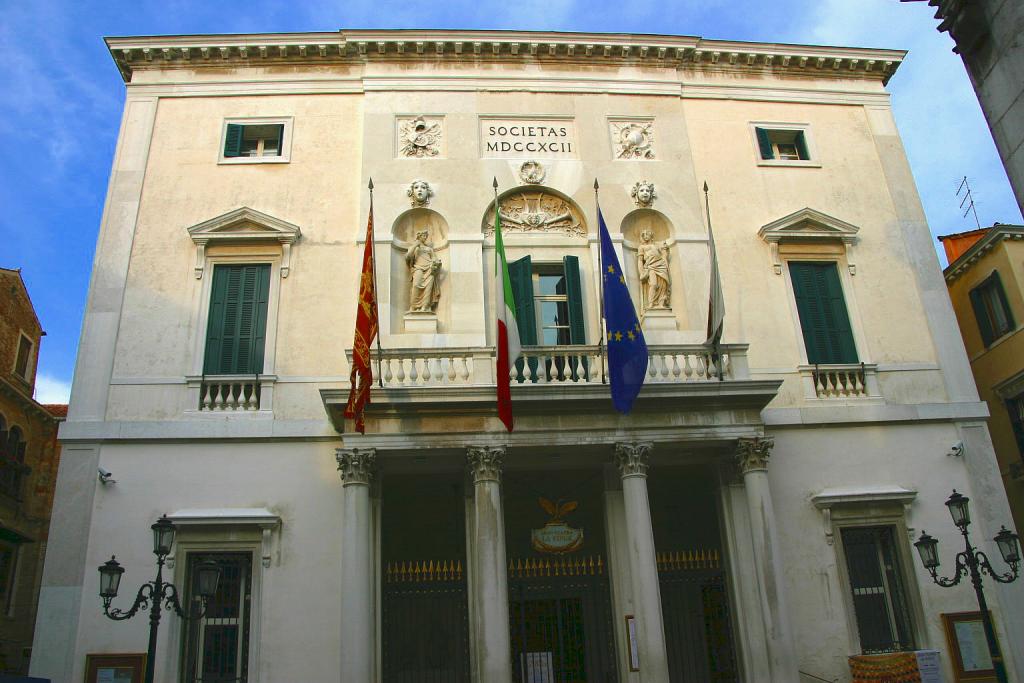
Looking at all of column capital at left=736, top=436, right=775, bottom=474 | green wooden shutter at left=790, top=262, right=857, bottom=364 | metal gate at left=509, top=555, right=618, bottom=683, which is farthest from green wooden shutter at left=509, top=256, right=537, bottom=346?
green wooden shutter at left=790, top=262, right=857, bottom=364

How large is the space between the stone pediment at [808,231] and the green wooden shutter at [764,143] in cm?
169

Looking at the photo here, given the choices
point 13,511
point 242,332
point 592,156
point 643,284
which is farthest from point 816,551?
point 13,511

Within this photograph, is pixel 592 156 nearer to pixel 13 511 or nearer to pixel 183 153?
pixel 183 153

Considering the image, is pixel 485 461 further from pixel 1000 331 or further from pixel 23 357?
pixel 23 357

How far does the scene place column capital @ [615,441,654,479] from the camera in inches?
523

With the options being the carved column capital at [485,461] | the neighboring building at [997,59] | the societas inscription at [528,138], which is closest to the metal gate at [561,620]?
the carved column capital at [485,461]

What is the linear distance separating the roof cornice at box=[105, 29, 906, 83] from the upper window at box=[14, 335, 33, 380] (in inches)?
438

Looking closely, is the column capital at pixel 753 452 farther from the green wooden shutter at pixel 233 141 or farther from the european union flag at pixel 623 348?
the green wooden shutter at pixel 233 141

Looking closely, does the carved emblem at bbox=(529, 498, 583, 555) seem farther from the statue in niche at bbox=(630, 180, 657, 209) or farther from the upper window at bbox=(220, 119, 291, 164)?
the upper window at bbox=(220, 119, 291, 164)

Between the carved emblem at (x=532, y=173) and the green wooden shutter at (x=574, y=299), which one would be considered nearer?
the green wooden shutter at (x=574, y=299)

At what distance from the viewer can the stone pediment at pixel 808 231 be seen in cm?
1648

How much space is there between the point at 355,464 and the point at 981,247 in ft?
51.6

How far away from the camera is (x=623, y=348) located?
12.9m

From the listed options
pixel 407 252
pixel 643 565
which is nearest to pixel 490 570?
pixel 643 565
